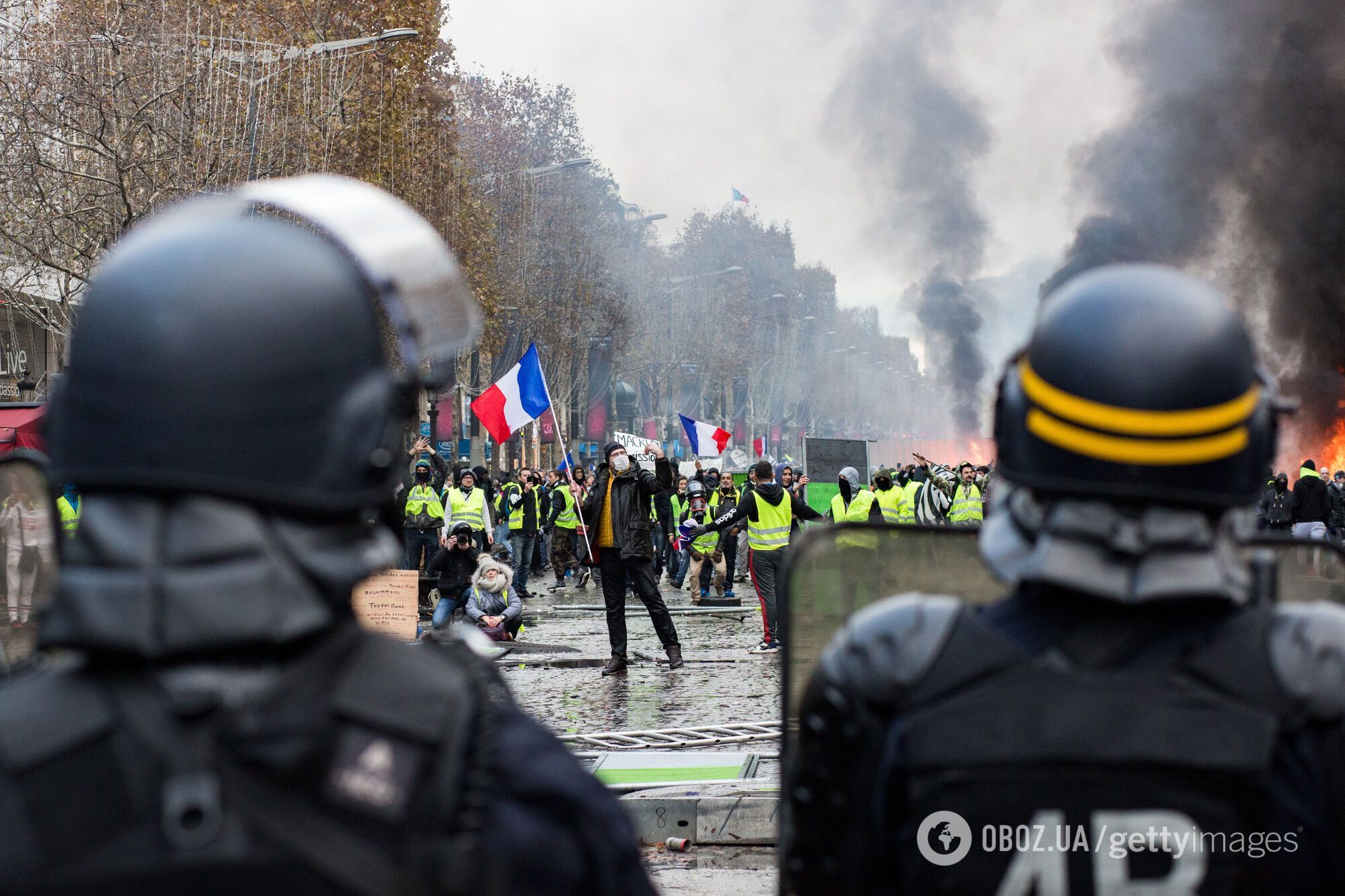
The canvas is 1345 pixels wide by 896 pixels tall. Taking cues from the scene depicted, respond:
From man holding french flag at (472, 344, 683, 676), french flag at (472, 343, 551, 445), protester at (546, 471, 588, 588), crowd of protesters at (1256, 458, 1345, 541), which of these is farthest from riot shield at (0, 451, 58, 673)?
crowd of protesters at (1256, 458, 1345, 541)

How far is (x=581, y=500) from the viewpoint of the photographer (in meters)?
20.6

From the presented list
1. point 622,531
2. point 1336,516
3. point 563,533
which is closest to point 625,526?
point 622,531

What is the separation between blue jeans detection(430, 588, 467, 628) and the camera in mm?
13266

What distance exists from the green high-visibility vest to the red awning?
27.4 feet

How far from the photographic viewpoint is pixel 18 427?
47.6ft

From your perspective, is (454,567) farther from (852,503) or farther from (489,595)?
(852,503)

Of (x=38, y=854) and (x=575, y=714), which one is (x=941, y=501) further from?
(x=38, y=854)

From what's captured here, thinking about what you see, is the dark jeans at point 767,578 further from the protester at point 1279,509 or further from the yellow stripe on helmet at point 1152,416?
the yellow stripe on helmet at point 1152,416

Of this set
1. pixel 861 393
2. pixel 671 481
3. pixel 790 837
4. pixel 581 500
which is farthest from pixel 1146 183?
pixel 861 393

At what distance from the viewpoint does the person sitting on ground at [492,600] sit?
12672 mm

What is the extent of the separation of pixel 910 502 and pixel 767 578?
4.34 meters

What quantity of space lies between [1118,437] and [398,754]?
86 centimetres

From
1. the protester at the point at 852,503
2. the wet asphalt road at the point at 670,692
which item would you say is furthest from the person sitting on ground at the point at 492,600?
the protester at the point at 852,503

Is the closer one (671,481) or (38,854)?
(38,854)
